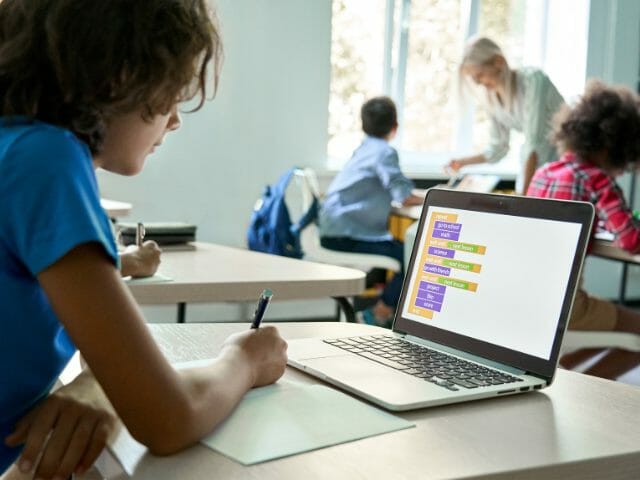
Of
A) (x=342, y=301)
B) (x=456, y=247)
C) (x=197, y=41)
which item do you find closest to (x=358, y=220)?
(x=342, y=301)

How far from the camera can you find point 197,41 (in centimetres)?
85

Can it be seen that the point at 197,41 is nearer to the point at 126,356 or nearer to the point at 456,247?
the point at 126,356

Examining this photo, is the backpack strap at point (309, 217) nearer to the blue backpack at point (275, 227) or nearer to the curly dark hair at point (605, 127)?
the blue backpack at point (275, 227)

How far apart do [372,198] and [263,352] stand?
313 centimetres

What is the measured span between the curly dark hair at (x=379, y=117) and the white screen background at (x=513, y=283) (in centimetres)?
301

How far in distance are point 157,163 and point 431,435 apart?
365cm

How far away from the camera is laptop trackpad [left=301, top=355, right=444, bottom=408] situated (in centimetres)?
88

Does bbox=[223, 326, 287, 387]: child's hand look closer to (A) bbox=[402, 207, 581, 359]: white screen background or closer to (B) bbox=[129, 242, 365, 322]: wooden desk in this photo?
(A) bbox=[402, 207, 581, 359]: white screen background

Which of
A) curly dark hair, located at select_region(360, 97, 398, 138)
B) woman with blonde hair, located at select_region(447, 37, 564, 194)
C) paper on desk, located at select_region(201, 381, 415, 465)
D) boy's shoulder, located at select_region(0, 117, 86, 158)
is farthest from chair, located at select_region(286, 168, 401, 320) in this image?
boy's shoulder, located at select_region(0, 117, 86, 158)

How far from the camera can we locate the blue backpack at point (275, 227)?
352cm

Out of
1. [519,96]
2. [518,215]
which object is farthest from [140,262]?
[519,96]

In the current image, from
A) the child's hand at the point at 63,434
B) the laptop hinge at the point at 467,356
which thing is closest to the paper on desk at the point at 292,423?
the child's hand at the point at 63,434

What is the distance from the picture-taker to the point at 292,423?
809 millimetres

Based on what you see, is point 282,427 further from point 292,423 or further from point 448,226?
point 448,226
